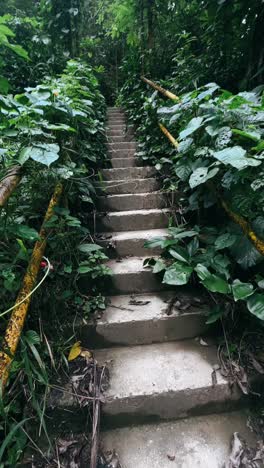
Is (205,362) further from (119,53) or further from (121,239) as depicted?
(119,53)

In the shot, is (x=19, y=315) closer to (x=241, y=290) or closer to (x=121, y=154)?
(x=241, y=290)

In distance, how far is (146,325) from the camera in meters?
1.47

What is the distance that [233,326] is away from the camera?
1411 millimetres

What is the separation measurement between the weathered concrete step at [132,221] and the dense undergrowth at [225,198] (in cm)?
41

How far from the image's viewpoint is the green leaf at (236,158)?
1.16 m

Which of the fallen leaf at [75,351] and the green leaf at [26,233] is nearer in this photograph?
the green leaf at [26,233]

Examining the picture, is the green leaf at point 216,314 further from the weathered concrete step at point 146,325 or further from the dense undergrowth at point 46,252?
the dense undergrowth at point 46,252

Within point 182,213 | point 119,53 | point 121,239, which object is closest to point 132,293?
point 121,239

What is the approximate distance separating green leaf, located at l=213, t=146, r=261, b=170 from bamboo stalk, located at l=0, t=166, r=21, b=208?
37.2 inches

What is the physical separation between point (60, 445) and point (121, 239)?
1.25m

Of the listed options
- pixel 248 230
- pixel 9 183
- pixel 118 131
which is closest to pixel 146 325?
pixel 248 230

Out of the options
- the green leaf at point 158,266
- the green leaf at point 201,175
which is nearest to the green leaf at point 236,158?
the green leaf at point 201,175

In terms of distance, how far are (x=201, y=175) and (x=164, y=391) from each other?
1.08 metres

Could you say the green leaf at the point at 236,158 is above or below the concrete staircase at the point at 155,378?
above
